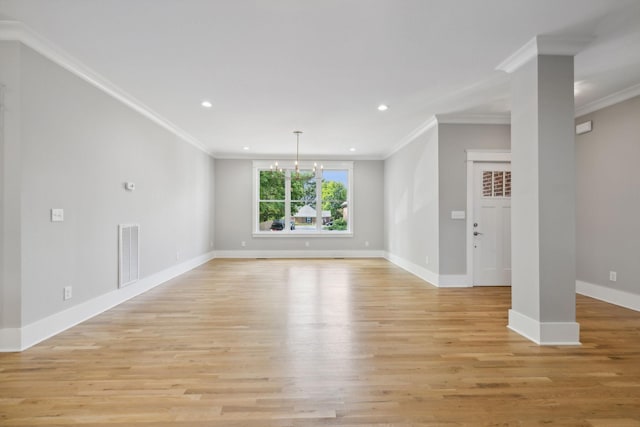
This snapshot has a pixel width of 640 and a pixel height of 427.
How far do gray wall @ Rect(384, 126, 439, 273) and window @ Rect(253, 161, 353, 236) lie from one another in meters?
1.26

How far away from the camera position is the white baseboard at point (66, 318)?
2748 mm

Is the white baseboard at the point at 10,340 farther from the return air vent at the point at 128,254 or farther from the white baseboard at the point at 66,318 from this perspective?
the return air vent at the point at 128,254

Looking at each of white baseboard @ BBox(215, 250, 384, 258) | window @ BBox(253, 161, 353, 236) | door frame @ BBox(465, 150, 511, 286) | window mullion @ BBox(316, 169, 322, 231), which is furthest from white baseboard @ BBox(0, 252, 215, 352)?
door frame @ BBox(465, 150, 511, 286)

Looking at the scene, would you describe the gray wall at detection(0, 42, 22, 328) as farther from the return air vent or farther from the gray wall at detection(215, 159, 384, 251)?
the gray wall at detection(215, 159, 384, 251)

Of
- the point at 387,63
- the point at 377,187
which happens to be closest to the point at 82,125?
the point at 387,63

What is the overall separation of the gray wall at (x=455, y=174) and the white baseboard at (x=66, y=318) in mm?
4663

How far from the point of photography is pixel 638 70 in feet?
11.5

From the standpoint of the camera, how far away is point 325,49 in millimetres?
3002

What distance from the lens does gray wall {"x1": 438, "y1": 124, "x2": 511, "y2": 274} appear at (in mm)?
5215

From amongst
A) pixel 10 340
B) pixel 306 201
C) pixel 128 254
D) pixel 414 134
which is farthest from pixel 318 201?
pixel 10 340

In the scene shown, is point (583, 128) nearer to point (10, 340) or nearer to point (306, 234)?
point (306, 234)

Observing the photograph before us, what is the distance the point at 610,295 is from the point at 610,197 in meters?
1.31

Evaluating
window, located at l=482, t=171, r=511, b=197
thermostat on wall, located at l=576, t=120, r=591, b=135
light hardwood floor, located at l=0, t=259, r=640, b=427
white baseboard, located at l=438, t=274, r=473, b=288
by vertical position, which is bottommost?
light hardwood floor, located at l=0, t=259, r=640, b=427

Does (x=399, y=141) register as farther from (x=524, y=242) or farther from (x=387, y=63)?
(x=524, y=242)
